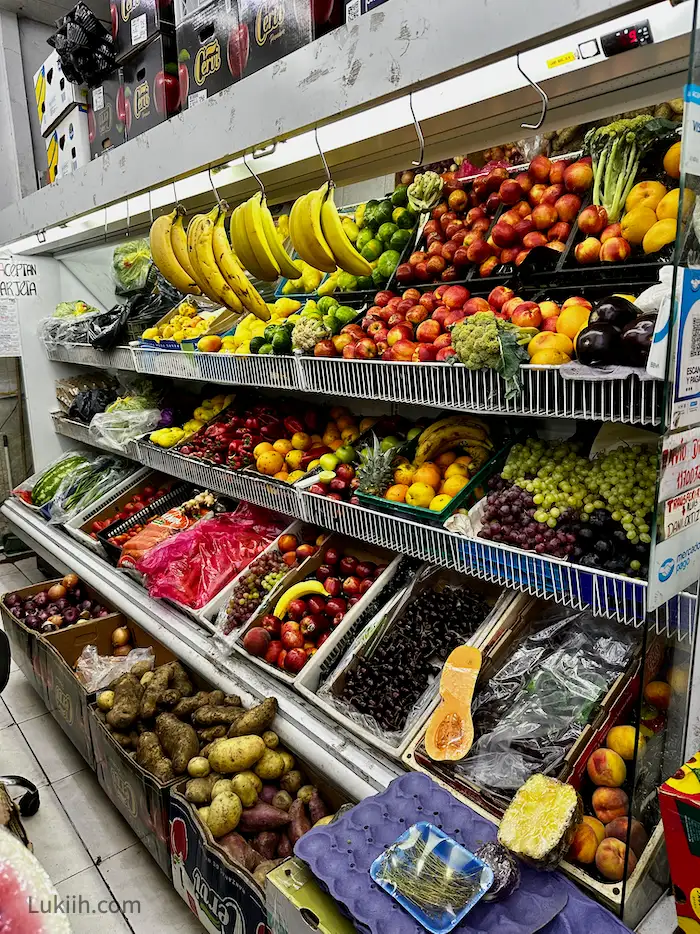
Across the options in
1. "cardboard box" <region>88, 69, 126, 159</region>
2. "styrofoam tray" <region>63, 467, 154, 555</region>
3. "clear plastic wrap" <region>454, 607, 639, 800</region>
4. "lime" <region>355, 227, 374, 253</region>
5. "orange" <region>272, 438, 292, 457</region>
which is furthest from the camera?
"styrofoam tray" <region>63, 467, 154, 555</region>

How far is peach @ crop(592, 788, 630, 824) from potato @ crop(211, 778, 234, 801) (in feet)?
3.64

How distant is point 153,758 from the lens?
7.12 ft

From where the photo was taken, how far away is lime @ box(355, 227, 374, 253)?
241cm

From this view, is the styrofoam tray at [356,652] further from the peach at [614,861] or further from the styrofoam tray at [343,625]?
the peach at [614,861]

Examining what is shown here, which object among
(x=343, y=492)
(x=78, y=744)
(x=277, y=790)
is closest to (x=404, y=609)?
(x=343, y=492)

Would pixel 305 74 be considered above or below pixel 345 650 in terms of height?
above

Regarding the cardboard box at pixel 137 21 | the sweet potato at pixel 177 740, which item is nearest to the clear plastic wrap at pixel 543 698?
the sweet potato at pixel 177 740

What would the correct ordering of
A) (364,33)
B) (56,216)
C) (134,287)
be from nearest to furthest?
(364,33)
(56,216)
(134,287)

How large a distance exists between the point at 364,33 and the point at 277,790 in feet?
7.49

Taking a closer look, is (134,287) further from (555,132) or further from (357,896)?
(357,896)

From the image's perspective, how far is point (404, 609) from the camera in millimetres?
2201

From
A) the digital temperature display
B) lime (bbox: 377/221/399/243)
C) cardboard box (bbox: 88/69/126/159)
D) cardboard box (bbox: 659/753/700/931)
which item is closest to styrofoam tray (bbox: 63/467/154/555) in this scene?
cardboard box (bbox: 88/69/126/159)

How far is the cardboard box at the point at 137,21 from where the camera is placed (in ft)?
9.13

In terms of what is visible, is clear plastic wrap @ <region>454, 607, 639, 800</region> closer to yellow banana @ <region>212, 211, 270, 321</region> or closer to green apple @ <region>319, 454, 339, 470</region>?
green apple @ <region>319, 454, 339, 470</region>
